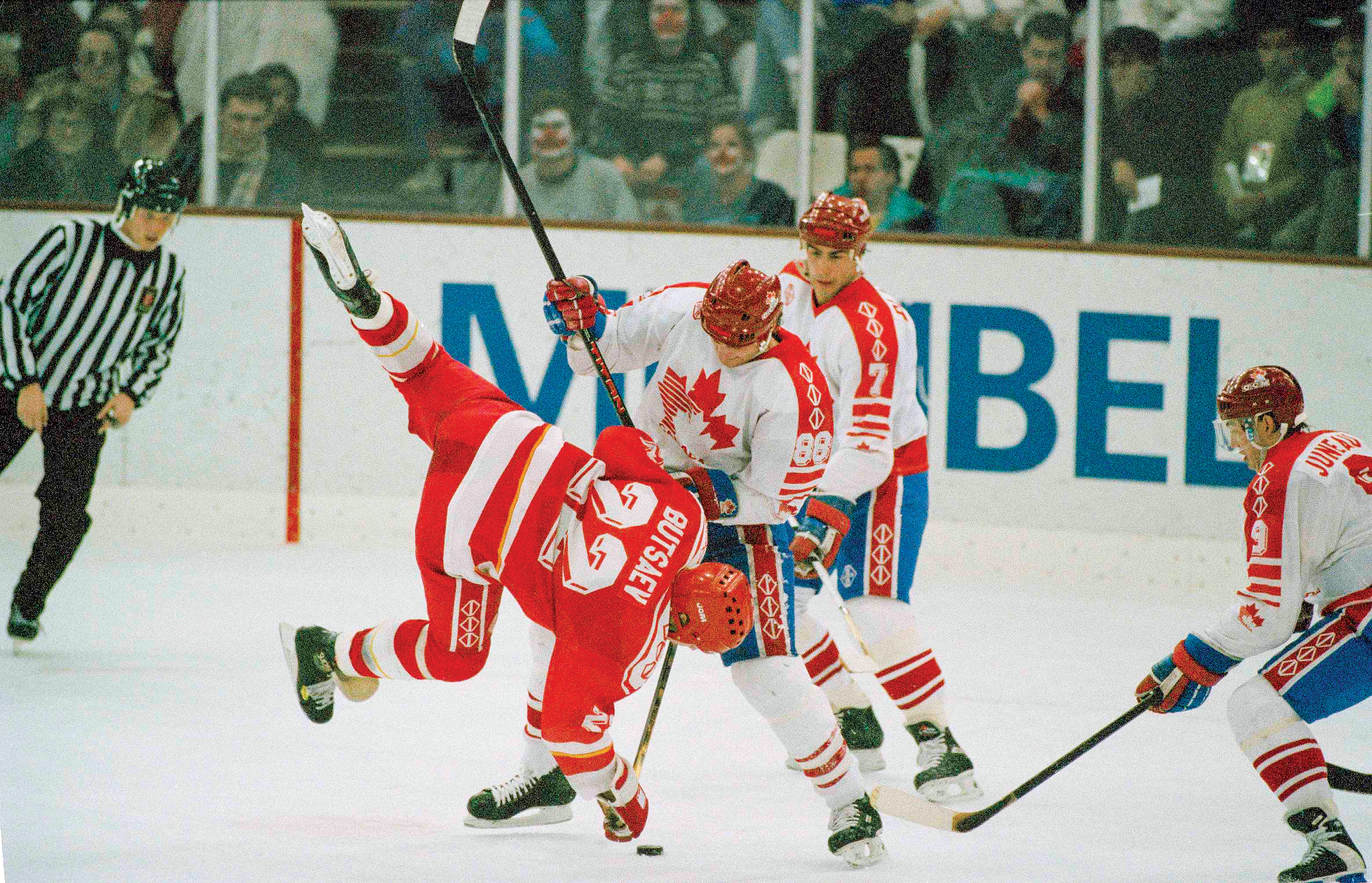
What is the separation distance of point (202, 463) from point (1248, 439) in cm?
374

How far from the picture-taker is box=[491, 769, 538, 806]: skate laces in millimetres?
2898

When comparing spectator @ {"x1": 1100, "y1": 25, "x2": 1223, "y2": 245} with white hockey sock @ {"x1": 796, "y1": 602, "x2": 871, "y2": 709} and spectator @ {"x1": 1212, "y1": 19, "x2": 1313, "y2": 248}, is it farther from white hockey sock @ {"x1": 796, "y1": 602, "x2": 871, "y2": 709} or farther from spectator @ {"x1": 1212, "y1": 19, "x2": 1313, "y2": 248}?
white hockey sock @ {"x1": 796, "y1": 602, "x2": 871, "y2": 709}

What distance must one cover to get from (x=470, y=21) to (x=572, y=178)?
225 centimetres

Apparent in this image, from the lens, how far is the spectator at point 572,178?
540cm

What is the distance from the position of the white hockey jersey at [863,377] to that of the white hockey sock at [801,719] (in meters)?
0.58

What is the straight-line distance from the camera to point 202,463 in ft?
17.9

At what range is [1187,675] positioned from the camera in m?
2.74

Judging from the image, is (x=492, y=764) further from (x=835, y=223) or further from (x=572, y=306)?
(x=835, y=223)

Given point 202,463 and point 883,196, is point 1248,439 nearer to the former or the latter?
point 883,196

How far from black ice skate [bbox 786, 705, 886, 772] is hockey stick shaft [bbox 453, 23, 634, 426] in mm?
801

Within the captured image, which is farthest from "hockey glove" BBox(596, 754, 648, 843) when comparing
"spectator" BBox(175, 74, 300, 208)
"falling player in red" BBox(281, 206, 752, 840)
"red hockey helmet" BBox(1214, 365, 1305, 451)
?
"spectator" BBox(175, 74, 300, 208)

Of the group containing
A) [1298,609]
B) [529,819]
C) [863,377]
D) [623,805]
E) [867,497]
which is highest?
[863,377]

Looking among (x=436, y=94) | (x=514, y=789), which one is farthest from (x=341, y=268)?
(x=436, y=94)

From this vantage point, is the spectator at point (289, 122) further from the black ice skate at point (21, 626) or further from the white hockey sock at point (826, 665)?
the white hockey sock at point (826, 665)
